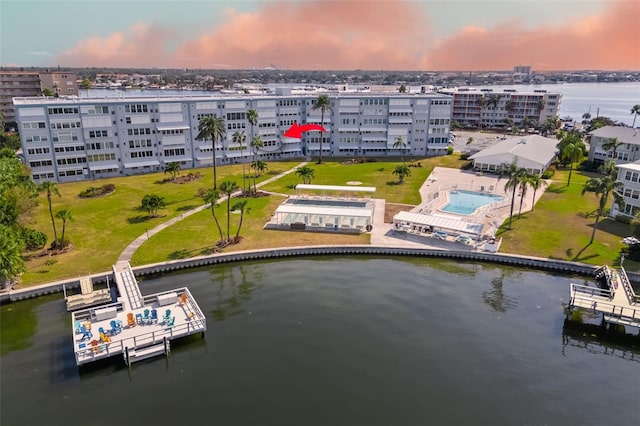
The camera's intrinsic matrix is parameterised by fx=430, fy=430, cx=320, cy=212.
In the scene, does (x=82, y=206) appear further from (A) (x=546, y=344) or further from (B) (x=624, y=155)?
(B) (x=624, y=155)

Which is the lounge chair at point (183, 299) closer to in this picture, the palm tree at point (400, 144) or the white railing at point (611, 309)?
the white railing at point (611, 309)

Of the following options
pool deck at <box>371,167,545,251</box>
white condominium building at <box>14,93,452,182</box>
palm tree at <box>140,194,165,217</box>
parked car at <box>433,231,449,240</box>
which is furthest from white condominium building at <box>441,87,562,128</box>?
palm tree at <box>140,194,165,217</box>

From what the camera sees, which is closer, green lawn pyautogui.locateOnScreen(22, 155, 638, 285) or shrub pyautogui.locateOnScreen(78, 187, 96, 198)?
green lawn pyautogui.locateOnScreen(22, 155, 638, 285)

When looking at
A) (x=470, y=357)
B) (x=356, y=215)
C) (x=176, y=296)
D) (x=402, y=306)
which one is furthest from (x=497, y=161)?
(x=176, y=296)

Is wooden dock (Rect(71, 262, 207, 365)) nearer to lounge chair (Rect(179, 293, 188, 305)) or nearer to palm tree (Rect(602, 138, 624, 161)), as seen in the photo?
lounge chair (Rect(179, 293, 188, 305))

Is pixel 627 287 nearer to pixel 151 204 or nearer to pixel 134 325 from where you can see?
pixel 134 325

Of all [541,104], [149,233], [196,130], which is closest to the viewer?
[149,233]

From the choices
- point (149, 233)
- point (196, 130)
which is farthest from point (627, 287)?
point (196, 130)
